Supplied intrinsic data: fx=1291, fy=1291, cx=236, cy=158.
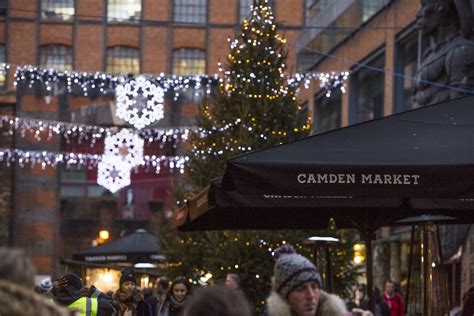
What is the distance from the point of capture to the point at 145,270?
1171 inches

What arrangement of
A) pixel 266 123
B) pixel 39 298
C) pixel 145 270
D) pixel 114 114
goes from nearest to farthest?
pixel 39 298, pixel 266 123, pixel 145 270, pixel 114 114

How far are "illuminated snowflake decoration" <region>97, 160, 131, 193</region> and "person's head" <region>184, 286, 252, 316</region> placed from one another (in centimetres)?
4316

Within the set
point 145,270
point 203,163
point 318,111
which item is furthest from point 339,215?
point 318,111

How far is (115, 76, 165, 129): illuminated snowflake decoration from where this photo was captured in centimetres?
4688

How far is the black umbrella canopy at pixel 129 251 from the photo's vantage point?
1240 inches

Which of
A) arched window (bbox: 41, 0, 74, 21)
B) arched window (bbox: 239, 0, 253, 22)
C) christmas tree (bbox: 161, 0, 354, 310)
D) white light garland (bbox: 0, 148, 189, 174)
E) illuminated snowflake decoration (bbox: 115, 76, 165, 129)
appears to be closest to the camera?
christmas tree (bbox: 161, 0, 354, 310)

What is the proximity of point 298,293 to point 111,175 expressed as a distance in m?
46.1

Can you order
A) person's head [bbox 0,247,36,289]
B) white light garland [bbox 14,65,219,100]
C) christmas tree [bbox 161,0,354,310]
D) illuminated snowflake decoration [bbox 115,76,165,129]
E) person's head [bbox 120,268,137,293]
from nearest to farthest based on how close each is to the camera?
person's head [bbox 0,247,36,289], person's head [bbox 120,268,137,293], christmas tree [bbox 161,0,354,310], illuminated snowflake decoration [bbox 115,76,165,129], white light garland [bbox 14,65,219,100]

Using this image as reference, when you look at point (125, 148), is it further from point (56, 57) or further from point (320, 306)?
point (320, 306)

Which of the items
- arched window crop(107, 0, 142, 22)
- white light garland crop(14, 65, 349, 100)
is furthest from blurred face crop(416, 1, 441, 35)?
arched window crop(107, 0, 142, 22)

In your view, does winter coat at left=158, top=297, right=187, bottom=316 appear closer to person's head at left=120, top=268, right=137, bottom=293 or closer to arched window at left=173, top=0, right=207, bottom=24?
person's head at left=120, top=268, right=137, bottom=293

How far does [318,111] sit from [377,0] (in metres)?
8.87

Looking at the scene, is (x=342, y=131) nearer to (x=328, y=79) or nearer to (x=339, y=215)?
(x=339, y=215)

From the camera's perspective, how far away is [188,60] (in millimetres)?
61344
